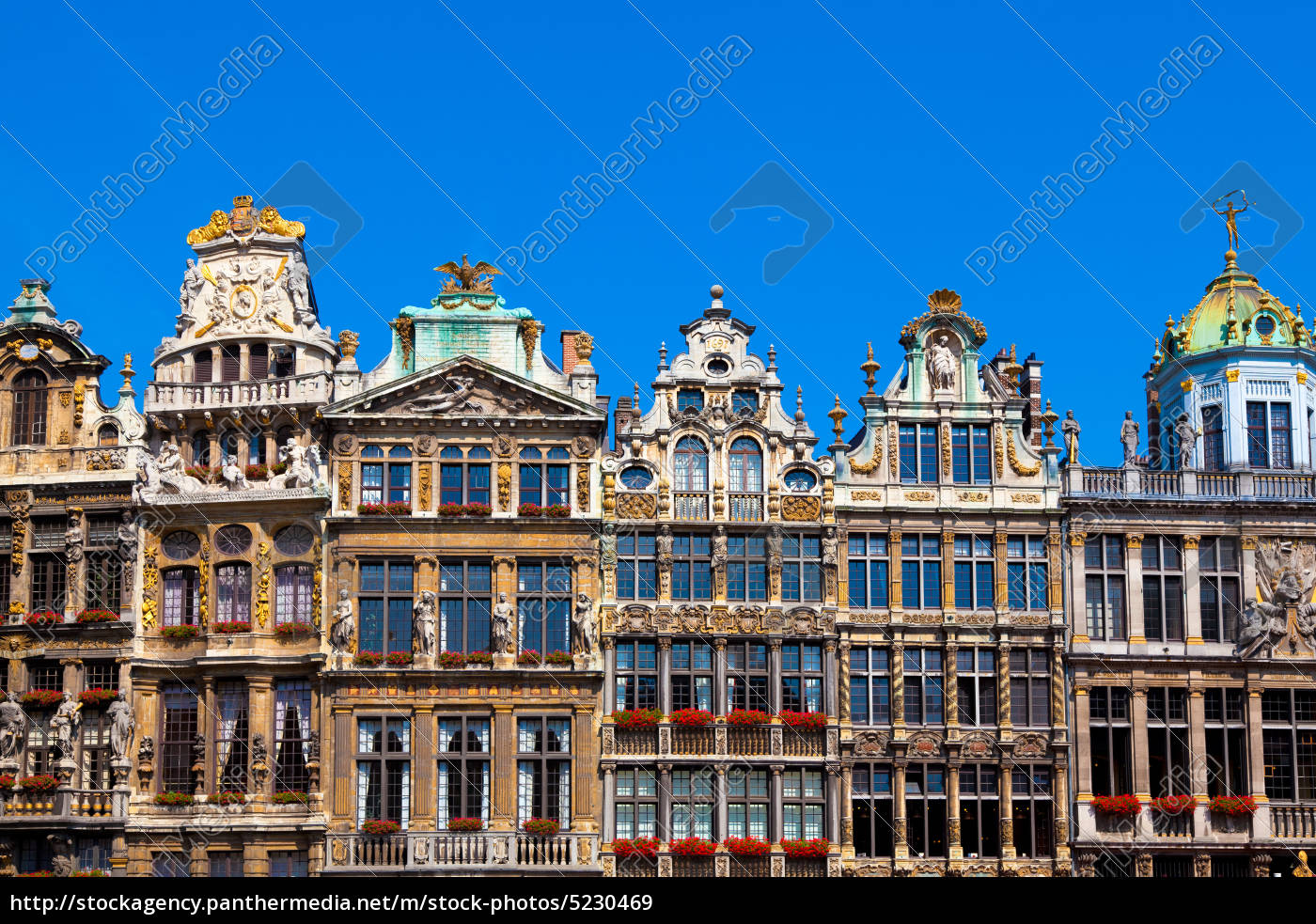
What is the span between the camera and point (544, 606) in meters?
46.6

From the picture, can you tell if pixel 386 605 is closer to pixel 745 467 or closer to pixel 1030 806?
pixel 745 467

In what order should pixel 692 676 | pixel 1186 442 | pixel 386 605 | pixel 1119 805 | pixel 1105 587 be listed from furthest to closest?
pixel 1186 442 → pixel 1105 587 → pixel 386 605 → pixel 692 676 → pixel 1119 805

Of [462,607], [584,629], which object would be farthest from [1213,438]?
[462,607]

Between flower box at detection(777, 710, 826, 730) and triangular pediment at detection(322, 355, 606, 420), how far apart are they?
874 centimetres

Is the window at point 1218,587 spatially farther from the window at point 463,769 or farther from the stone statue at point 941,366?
the window at point 463,769

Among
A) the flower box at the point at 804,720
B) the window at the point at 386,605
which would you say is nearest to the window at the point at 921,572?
the flower box at the point at 804,720

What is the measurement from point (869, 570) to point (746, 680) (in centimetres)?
417

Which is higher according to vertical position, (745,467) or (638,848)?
(745,467)

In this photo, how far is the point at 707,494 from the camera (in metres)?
47.1

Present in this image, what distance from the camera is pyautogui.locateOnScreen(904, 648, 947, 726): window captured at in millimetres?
46562

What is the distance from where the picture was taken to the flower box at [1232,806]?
45969mm

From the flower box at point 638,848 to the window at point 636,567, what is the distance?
595 cm

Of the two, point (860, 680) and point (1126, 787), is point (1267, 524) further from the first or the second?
point (860, 680)

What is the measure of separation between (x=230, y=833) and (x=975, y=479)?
20455mm
